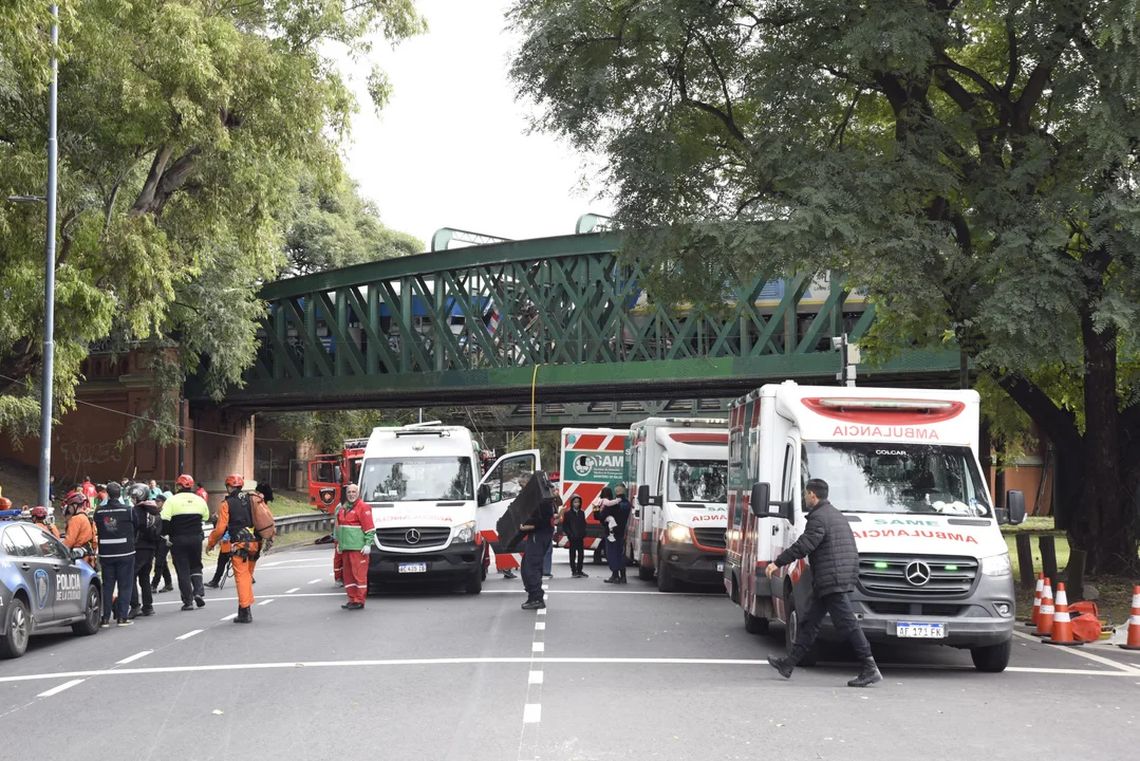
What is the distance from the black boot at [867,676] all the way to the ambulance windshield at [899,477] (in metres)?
2.05

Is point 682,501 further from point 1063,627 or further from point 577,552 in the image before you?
point 1063,627

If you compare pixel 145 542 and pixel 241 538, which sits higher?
pixel 241 538

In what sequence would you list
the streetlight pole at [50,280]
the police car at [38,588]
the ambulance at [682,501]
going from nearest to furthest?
the police car at [38,588] < the ambulance at [682,501] < the streetlight pole at [50,280]

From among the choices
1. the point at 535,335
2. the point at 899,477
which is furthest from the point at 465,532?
the point at 535,335

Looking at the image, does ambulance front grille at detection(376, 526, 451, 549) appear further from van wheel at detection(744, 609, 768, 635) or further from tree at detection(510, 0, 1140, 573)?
van wheel at detection(744, 609, 768, 635)

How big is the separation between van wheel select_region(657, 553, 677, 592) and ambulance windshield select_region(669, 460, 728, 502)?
3.47ft

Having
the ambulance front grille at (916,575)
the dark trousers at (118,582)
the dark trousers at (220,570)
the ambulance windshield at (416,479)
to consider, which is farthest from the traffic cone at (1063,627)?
the dark trousers at (220,570)

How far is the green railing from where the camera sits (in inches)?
1853

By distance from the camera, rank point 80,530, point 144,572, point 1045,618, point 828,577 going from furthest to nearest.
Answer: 1. point 144,572
2. point 80,530
3. point 1045,618
4. point 828,577

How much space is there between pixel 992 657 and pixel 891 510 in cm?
165

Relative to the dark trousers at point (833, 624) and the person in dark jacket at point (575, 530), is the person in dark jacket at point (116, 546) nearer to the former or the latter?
the dark trousers at point (833, 624)

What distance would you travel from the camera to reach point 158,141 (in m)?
25.3

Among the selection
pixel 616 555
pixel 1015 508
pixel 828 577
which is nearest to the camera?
pixel 828 577

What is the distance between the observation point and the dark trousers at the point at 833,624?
12.0 metres
